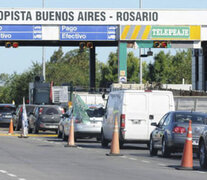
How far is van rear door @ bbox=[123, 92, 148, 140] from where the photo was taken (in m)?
27.3

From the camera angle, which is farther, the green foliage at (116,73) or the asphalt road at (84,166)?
the green foliage at (116,73)

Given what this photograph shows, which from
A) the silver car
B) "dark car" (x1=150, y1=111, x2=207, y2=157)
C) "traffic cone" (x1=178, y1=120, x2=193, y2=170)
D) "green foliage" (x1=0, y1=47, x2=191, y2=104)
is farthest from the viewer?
"green foliage" (x1=0, y1=47, x2=191, y2=104)

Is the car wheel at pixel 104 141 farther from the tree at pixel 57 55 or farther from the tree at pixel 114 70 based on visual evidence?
the tree at pixel 57 55

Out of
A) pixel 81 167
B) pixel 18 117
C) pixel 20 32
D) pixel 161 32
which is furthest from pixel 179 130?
pixel 161 32

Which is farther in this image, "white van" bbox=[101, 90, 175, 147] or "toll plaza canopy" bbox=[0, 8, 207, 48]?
"toll plaza canopy" bbox=[0, 8, 207, 48]

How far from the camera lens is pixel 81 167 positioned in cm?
1922

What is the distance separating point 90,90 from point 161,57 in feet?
199

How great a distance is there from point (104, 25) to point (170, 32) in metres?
4.30

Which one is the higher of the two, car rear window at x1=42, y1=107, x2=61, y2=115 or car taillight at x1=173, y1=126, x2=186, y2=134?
car rear window at x1=42, y1=107, x2=61, y2=115

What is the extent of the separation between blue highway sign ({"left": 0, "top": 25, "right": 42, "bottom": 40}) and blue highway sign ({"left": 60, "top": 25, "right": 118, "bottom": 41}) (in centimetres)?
160

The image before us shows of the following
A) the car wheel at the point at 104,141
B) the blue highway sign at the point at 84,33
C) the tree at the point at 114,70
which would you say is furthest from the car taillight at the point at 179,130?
the tree at the point at 114,70

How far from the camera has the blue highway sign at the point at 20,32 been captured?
54406 millimetres

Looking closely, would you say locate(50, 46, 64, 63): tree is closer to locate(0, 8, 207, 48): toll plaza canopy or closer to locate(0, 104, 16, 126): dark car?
locate(0, 8, 207, 48): toll plaza canopy

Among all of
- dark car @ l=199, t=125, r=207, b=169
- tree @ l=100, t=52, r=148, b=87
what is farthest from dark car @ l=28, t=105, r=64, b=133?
tree @ l=100, t=52, r=148, b=87
